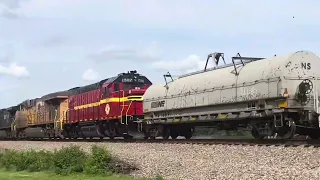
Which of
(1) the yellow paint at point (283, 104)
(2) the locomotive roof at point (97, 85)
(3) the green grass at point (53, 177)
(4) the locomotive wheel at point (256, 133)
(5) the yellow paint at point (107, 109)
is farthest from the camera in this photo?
(2) the locomotive roof at point (97, 85)

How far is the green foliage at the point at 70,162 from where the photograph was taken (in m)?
12.7

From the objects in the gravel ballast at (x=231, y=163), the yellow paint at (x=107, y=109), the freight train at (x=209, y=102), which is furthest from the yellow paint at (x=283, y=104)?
the yellow paint at (x=107, y=109)

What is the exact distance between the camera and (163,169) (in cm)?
1180

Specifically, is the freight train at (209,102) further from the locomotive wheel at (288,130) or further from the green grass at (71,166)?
the green grass at (71,166)

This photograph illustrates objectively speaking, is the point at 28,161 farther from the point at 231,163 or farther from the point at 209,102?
the point at 209,102

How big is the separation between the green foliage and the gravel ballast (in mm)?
816

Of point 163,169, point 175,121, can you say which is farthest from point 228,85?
point 163,169

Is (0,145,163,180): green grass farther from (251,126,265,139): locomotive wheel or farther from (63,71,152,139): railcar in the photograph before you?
(63,71,152,139): railcar

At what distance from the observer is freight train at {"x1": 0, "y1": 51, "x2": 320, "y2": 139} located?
52.7 feet

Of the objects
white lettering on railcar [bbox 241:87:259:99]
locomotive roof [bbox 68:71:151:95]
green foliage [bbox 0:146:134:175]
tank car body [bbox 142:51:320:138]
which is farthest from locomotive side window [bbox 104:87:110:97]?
white lettering on railcar [bbox 241:87:259:99]

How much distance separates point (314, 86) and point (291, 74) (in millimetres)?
947

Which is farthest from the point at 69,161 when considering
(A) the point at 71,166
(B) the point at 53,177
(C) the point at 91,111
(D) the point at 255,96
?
(C) the point at 91,111

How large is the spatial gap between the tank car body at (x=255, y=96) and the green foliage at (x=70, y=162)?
6218 mm

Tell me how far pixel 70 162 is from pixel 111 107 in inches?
519
